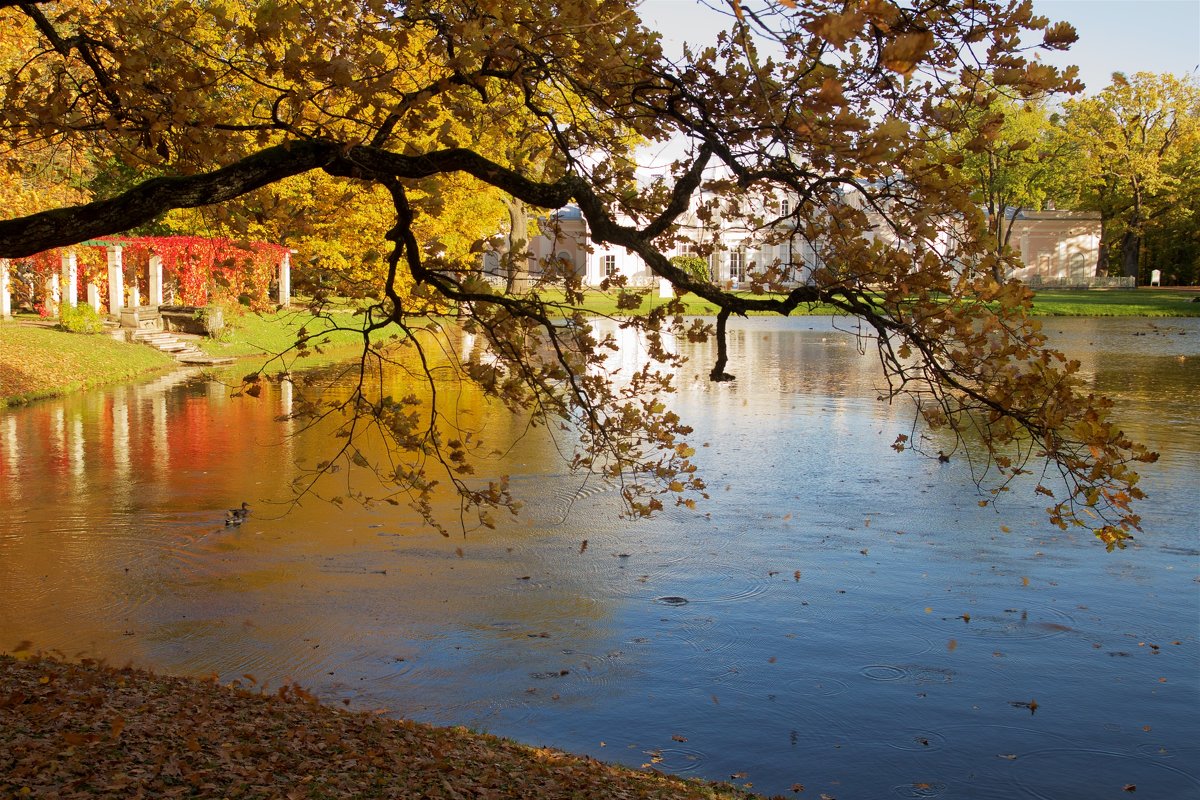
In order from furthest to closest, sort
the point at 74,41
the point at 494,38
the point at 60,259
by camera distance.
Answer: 1. the point at 60,259
2. the point at 74,41
3. the point at 494,38

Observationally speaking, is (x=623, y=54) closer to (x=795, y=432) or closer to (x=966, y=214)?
(x=966, y=214)

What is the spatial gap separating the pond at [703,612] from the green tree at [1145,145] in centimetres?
5002

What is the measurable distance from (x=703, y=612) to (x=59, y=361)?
56.5ft

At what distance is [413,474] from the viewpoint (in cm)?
734

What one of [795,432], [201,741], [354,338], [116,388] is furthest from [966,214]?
[354,338]

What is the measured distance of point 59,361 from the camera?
21.5m

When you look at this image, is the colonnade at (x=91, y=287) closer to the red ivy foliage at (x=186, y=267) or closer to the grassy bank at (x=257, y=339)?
the red ivy foliage at (x=186, y=267)

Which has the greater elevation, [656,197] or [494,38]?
[494,38]

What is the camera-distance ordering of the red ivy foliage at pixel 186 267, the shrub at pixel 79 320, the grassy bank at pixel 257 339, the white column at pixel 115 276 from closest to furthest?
the shrub at pixel 79 320 → the white column at pixel 115 276 → the grassy bank at pixel 257 339 → the red ivy foliage at pixel 186 267

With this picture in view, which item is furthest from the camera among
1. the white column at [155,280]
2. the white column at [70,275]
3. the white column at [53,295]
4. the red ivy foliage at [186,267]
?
the white column at [155,280]

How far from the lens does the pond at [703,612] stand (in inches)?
260

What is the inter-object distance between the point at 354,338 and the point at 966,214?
30049 mm

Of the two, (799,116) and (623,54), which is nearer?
(799,116)

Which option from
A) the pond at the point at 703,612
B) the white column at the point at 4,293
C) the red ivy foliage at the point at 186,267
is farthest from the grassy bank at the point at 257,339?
the pond at the point at 703,612
